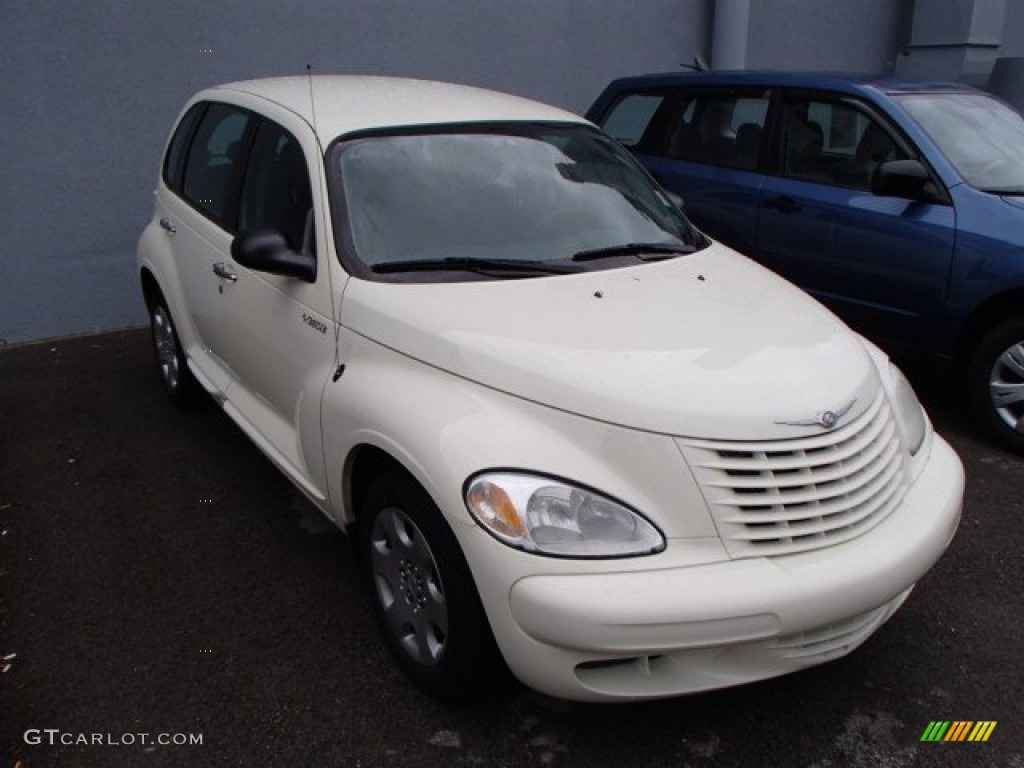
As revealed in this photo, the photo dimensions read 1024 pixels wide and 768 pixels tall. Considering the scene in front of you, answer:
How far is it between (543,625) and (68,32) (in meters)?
5.33

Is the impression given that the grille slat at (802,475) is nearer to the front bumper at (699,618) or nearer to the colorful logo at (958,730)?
the front bumper at (699,618)

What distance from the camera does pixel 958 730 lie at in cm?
266

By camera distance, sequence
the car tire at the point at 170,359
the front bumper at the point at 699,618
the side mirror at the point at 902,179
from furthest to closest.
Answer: the car tire at the point at 170,359
the side mirror at the point at 902,179
the front bumper at the point at 699,618

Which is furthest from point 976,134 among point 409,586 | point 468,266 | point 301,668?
point 301,668

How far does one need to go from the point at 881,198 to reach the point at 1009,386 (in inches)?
44.2

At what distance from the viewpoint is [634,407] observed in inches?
94.1

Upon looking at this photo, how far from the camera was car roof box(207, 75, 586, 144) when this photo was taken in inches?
136

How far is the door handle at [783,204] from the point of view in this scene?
16.7 feet

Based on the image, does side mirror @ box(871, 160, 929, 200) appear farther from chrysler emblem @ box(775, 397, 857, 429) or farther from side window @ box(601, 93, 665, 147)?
chrysler emblem @ box(775, 397, 857, 429)

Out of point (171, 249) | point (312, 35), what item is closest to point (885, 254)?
point (171, 249)

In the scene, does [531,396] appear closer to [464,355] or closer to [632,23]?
[464,355]

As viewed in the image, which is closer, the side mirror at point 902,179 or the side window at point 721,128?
the side mirror at point 902,179

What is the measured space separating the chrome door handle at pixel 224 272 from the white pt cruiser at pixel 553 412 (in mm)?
18

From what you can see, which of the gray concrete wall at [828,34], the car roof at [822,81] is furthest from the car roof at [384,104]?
the gray concrete wall at [828,34]
